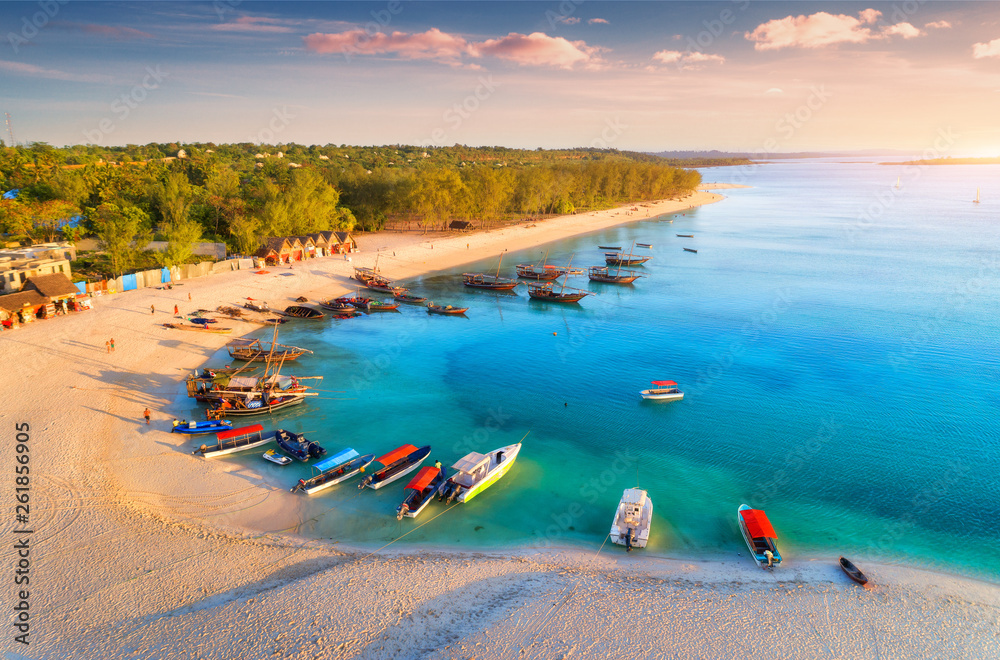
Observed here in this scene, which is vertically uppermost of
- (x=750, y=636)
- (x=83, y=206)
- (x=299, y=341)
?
(x=83, y=206)

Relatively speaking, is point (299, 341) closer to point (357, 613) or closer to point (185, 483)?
point (185, 483)

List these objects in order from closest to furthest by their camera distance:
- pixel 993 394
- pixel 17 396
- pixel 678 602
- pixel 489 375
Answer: pixel 678 602
pixel 17 396
pixel 993 394
pixel 489 375

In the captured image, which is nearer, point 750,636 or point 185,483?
point 750,636

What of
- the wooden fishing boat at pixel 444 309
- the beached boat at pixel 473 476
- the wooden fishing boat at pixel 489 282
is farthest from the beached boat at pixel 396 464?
the wooden fishing boat at pixel 489 282

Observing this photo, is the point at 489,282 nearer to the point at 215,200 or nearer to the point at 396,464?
the point at 215,200

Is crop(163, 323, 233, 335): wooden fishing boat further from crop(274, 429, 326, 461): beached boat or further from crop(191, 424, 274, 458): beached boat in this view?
crop(274, 429, 326, 461): beached boat

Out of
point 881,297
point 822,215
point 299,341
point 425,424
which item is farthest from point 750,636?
point 822,215
